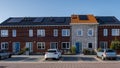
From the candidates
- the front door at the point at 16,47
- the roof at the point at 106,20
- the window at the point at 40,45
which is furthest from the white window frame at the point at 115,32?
the front door at the point at 16,47

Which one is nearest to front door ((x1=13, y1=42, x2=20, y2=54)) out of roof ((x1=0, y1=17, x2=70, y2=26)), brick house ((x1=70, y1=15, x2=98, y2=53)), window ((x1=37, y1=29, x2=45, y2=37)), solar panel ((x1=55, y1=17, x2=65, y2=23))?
roof ((x1=0, y1=17, x2=70, y2=26))

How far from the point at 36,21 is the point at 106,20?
13.9m

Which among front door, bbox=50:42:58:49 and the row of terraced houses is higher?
the row of terraced houses

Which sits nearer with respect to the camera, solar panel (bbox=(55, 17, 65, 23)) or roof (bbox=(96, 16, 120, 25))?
roof (bbox=(96, 16, 120, 25))

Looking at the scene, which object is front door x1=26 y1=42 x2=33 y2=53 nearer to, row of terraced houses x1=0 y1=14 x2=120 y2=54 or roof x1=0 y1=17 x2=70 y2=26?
row of terraced houses x1=0 y1=14 x2=120 y2=54

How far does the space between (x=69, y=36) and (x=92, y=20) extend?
5560 mm

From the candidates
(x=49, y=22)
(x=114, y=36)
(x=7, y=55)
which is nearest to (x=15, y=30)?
(x=49, y=22)

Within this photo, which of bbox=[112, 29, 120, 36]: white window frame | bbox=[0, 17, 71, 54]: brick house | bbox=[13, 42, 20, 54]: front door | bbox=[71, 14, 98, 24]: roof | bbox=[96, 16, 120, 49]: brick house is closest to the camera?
bbox=[96, 16, 120, 49]: brick house

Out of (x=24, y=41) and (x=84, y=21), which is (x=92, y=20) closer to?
(x=84, y=21)

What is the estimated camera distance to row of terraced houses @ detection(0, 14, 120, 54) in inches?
1982

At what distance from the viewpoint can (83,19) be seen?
52812mm

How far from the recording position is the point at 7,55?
3822 centimetres

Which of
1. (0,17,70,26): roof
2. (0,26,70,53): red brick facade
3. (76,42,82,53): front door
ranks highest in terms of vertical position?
(0,17,70,26): roof

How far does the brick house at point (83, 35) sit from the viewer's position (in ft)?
165
